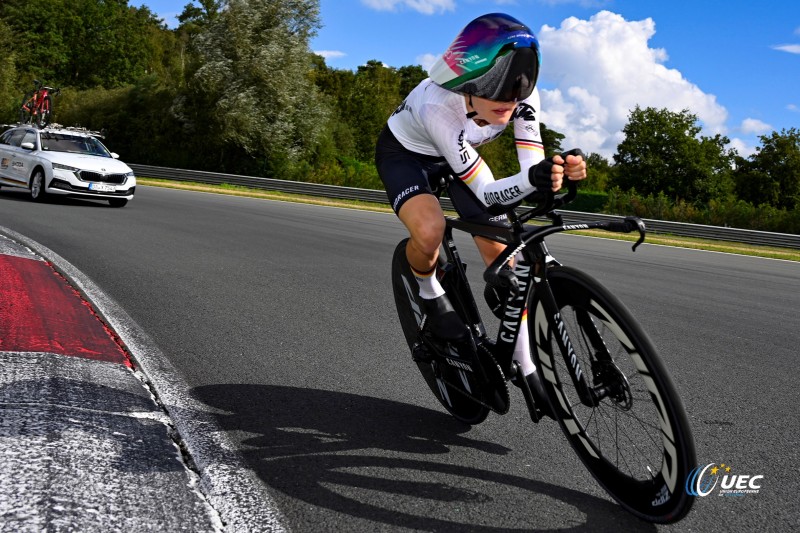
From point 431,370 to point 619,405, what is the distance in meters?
1.46

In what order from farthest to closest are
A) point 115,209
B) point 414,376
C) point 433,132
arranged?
1. point 115,209
2. point 414,376
3. point 433,132

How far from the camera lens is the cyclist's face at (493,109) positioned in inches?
129

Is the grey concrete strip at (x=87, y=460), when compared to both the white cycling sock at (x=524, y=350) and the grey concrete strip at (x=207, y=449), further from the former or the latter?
the white cycling sock at (x=524, y=350)

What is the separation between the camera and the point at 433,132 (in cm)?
342

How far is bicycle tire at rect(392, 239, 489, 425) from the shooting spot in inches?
150

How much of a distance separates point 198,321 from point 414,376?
211 cm

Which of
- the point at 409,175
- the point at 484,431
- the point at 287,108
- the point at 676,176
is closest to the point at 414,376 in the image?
the point at 484,431

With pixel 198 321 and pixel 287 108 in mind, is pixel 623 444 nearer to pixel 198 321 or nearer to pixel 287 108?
pixel 198 321

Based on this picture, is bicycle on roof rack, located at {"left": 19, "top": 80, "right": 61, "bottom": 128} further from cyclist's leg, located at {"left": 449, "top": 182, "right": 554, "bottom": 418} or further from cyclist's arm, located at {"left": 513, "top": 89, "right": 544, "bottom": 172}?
cyclist's arm, located at {"left": 513, "top": 89, "right": 544, "bottom": 172}

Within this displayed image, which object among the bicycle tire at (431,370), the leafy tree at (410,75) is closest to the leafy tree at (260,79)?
the bicycle tire at (431,370)

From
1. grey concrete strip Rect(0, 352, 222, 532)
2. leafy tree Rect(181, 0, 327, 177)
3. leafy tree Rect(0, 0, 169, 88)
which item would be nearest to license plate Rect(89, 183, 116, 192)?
grey concrete strip Rect(0, 352, 222, 532)

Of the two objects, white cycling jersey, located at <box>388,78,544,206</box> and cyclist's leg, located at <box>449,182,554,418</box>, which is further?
white cycling jersey, located at <box>388,78,544,206</box>

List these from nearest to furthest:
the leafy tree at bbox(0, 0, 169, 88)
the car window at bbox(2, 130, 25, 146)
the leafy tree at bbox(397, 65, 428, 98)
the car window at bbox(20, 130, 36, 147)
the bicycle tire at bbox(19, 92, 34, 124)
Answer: the car window at bbox(20, 130, 36, 147), the car window at bbox(2, 130, 25, 146), the bicycle tire at bbox(19, 92, 34, 124), the leafy tree at bbox(0, 0, 169, 88), the leafy tree at bbox(397, 65, 428, 98)

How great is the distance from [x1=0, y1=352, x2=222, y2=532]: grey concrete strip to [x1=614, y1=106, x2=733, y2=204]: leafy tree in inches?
2947
